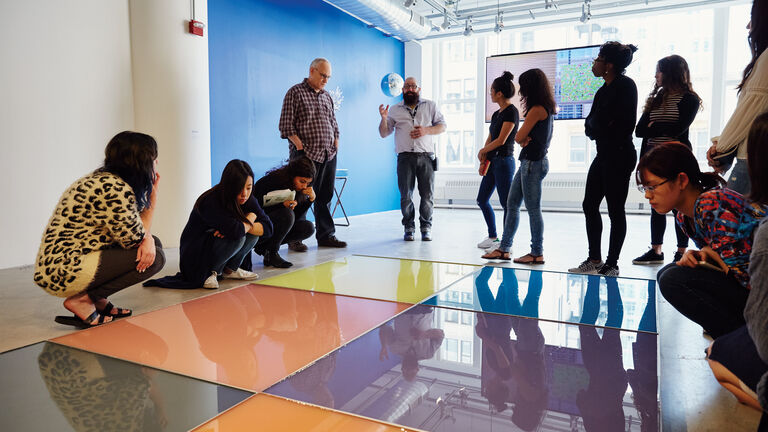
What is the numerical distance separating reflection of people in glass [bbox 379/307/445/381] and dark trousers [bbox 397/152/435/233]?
2498 mm

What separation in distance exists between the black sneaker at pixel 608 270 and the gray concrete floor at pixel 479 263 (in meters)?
0.21

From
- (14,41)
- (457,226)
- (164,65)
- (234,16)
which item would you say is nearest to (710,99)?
(457,226)

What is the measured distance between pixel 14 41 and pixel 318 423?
11.8ft

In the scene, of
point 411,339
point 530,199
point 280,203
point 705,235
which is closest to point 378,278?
point 280,203

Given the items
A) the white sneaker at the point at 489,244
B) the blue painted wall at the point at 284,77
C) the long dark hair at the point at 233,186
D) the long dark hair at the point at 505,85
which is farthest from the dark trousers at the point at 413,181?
the long dark hair at the point at 233,186

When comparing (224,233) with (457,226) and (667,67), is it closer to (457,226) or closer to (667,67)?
(667,67)

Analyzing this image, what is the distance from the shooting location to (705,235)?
160cm

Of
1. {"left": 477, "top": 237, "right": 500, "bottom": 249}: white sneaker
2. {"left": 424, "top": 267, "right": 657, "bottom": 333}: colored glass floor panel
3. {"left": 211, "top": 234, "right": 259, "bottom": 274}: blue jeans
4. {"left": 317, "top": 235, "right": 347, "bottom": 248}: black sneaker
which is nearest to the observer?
{"left": 424, "top": 267, "right": 657, "bottom": 333}: colored glass floor panel

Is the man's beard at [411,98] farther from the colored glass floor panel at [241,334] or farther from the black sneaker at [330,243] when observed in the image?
the colored glass floor panel at [241,334]

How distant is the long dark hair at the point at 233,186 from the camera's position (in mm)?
2773

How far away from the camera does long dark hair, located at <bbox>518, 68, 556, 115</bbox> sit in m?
3.42

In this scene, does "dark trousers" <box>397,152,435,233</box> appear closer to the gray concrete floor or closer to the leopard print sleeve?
the gray concrete floor

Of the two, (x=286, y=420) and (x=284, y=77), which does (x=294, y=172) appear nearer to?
(x=286, y=420)

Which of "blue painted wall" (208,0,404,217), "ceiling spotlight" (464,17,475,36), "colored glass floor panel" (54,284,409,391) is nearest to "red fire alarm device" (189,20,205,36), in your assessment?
"blue painted wall" (208,0,404,217)
